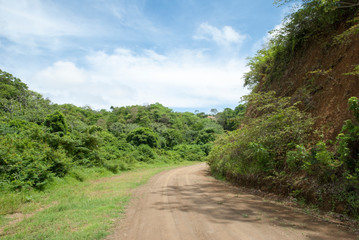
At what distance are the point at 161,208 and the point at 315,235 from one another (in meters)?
4.19

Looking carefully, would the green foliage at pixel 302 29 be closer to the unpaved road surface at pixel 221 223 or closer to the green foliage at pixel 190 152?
the unpaved road surface at pixel 221 223

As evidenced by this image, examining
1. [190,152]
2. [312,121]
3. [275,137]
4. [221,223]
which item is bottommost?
[221,223]

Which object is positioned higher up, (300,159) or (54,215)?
(300,159)

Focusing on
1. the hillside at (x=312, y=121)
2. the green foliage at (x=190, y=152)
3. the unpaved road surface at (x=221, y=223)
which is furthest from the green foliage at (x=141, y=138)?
the unpaved road surface at (x=221, y=223)

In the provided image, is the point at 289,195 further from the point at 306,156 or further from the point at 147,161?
the point at 147,161

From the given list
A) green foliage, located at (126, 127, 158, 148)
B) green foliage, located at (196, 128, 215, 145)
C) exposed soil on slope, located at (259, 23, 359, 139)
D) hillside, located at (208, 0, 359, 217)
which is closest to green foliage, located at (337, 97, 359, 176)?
hillside, located at (208, 0, 359, 217)

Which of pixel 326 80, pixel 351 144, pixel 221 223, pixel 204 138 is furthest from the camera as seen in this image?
pixel 204 138

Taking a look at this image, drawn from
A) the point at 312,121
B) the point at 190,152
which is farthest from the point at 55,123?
the point at 190,152

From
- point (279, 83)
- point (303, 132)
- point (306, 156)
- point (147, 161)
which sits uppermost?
point (279, 83)

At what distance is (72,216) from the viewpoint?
6.20 metres

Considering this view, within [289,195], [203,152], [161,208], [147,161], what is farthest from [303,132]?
[203,152]

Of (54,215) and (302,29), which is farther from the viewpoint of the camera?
(302,29)

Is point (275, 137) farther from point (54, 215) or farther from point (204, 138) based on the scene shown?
point (204, 138)

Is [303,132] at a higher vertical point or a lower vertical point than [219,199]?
higher
